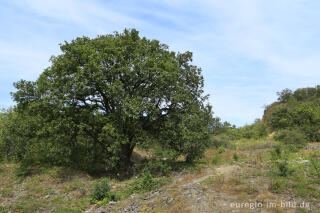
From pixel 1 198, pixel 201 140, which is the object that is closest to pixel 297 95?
pixel 201 140

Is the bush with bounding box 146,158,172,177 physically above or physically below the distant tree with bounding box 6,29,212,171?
below

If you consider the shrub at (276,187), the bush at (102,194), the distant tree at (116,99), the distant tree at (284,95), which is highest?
the distant tree at (284,95)

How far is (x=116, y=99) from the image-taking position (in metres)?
14.6

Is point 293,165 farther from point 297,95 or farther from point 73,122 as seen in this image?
point 297,95

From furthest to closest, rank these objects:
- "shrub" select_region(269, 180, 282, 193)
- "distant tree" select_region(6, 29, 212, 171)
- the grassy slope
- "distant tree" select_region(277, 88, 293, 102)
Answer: "distant tree" select_region(277, 88, 293, 102), "distant tree" select_region(6, 29, 212, 171), "shrub" select_region(269, 180, 282, 193), the grassy slope

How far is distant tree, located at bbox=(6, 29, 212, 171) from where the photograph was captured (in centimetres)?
1476

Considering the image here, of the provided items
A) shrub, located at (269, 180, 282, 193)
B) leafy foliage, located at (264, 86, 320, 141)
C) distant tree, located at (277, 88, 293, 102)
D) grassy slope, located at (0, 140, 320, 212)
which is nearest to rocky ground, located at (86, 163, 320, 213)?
grassy slope, located at (0, 140, 320, 212)

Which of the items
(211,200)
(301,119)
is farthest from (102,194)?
(301,119)

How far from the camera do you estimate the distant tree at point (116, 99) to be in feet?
48.4

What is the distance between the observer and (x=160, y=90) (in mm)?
15594

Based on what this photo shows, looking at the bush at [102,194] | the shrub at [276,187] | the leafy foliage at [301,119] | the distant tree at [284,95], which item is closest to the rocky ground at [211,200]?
the shrub at [276,187]

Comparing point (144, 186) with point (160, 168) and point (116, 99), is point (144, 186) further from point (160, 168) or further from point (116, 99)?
point (116, 99)

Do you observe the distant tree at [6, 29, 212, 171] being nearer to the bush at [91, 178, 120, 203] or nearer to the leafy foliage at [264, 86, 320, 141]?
the bush at [91, 178, 120, 203]

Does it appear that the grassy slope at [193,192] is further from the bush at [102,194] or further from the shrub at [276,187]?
the bush at [102,194]
